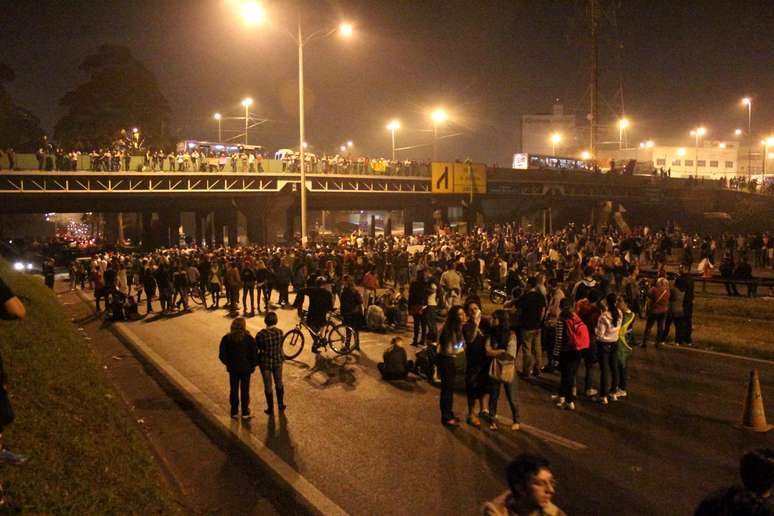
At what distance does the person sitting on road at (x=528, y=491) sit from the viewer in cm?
341

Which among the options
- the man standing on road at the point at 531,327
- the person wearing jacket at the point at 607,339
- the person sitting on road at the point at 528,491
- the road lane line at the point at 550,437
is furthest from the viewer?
the man standing on road at the point at 531,327

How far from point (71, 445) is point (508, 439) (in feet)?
16.4

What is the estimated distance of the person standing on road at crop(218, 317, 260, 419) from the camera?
8859 millimetres

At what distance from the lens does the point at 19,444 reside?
591 centimetres

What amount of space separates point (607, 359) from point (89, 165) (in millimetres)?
32803

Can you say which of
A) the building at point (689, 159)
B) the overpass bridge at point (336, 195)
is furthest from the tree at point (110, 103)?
the building at point (689, 159)

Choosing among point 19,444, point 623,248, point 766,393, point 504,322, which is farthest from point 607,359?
point 623,248

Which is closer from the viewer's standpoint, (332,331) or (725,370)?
(725,370)

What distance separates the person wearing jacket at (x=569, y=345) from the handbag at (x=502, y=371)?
3.91 feet

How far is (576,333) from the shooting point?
902cm

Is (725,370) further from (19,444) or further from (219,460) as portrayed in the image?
(19,444)

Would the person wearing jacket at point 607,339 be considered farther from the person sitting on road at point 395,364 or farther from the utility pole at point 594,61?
the utility pole at point 594,61

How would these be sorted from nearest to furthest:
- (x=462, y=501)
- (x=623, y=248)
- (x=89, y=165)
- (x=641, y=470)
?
(x=462, y=501)
(x=641, y=470)
(x=623, y=248)
(x=89, y=165)

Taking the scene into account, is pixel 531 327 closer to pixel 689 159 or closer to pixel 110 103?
pixel 110 103
